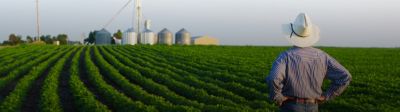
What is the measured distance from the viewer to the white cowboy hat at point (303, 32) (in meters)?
5.15

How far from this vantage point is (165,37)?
72.0 meters

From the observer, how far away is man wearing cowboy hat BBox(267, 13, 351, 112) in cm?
511

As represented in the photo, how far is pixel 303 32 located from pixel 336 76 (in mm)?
536

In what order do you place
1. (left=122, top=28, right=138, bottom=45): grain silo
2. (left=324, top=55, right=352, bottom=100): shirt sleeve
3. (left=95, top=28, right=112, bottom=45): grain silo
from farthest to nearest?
1. (left=95, top=28, right=112, bottom=45): grain silo
2. (left=122, top=28, right=138, bottom=45): grain silo
3. (left=324, top=55, right=352, bottom=100): shirt sleeve

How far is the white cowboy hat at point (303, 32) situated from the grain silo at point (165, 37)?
218 feet

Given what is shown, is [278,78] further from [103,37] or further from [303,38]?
[103,37]

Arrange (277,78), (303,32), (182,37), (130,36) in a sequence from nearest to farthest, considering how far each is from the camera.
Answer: (277,78), (303,32), (130,36), (182,37)

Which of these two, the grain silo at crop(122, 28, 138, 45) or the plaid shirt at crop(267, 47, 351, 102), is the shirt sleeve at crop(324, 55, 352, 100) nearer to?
the plaid shirt at crop(267, 47, 351, 102)

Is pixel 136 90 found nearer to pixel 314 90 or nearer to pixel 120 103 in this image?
pixel 120 103

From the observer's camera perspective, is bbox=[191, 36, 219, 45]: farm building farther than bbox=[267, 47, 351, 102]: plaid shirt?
Yes

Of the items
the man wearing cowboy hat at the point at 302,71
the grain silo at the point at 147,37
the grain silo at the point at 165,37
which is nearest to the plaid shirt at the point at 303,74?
the man wearing cowboy hat at the point at 302,71

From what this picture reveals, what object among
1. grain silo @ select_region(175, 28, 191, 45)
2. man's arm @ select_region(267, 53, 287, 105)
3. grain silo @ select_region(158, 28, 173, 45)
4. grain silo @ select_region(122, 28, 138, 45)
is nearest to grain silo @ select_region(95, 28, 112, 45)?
grain silo @ select_region(122, 28, 138, 45)

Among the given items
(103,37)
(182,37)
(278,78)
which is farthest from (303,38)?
(103,37)

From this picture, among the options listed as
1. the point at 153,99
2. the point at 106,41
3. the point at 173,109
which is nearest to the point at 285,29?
the point at 173,109
